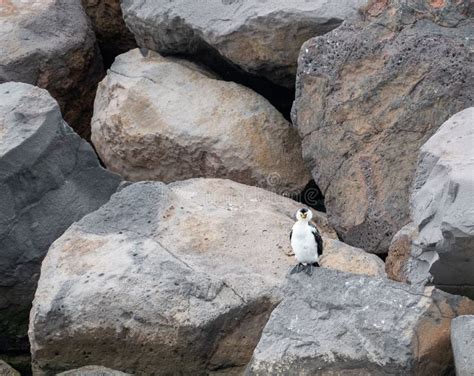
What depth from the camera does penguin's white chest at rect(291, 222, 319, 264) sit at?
23.1ft

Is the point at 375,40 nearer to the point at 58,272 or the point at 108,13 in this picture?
the point at 58,272

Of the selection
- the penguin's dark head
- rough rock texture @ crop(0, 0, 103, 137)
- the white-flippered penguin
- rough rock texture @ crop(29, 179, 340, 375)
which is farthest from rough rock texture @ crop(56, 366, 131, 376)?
rough rock texture @ crop(0, 0, 103, 137)

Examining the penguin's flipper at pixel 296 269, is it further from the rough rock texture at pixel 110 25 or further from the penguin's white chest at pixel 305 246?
the rough rock texture at pixel 110 25

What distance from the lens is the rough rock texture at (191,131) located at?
8.89m

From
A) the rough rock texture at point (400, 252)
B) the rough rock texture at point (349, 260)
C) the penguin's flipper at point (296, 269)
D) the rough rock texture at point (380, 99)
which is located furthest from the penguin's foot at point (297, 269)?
the rough rock texture at point (380, 99)

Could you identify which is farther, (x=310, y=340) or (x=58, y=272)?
(x=58, y=272)

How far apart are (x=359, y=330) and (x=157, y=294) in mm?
1258

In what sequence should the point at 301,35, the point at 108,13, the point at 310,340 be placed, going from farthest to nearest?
the point at 108,13, the point at 301,35, the point at 310,340

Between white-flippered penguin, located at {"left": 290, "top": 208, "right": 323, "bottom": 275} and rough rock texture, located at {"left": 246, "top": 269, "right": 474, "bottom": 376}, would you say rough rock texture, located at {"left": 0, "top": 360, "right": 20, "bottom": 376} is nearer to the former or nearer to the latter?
white-flippered penguin, located at {"left": 290, "top": 208, "right": 323, "bottom": 275}

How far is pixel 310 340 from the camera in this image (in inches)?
245

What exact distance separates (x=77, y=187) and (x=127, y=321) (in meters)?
1.72

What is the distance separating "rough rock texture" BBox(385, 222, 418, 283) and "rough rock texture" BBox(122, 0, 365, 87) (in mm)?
1719

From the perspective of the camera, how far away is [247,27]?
8922 mm

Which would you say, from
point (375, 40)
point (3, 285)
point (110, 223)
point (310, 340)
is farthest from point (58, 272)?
point (375, 40)
